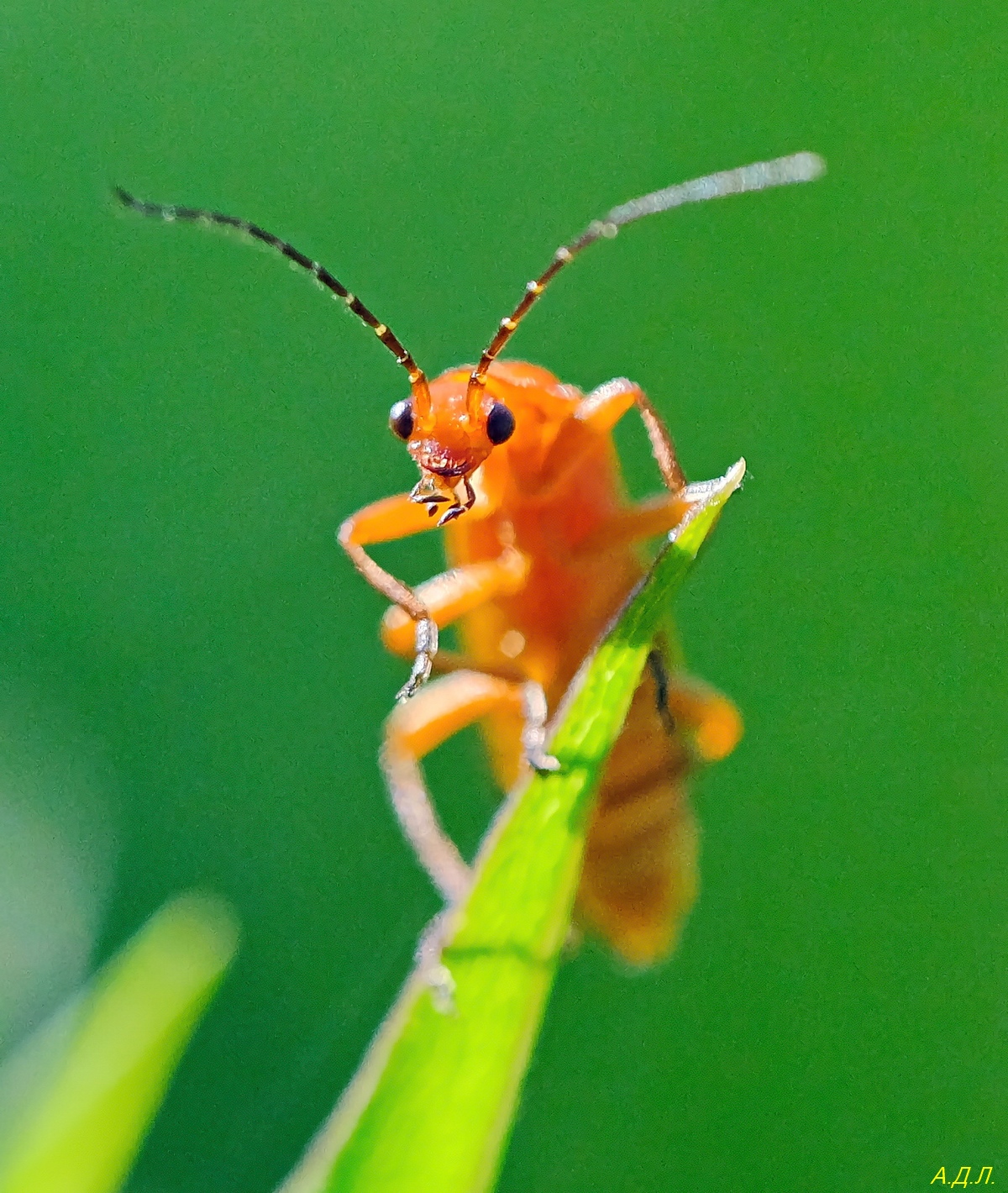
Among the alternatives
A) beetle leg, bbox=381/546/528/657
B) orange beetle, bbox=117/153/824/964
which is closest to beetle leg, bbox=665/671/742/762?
orange beetle, bbox=117/153/824/964

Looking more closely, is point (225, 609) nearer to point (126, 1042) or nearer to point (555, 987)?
point (126, 1042)

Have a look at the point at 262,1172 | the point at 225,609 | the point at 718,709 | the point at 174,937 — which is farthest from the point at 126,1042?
the point at 225,609

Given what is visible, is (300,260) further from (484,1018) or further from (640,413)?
(484,1018)

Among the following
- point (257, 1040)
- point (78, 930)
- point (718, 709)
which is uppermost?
point (718, 709)

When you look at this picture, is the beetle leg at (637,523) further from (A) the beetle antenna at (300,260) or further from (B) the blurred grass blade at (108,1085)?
(B) the blurred grass blade at (108,1085)

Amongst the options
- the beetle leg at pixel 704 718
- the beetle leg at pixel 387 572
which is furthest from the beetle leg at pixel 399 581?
the beetle leg at pixel 704 718

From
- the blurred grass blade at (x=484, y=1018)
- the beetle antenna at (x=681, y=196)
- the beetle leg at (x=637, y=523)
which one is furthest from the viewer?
the beetle leg at (x=637, y=523)
